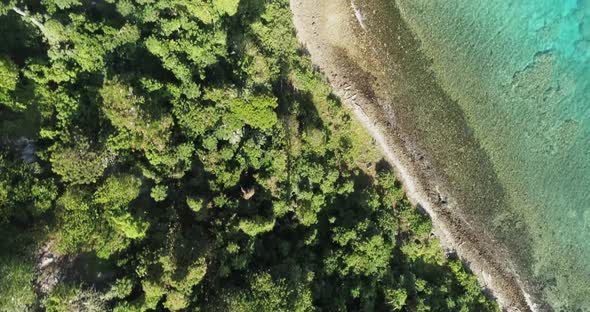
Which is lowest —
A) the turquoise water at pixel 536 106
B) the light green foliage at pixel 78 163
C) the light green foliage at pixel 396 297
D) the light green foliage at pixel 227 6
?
the light green foliage at pixel 78 163

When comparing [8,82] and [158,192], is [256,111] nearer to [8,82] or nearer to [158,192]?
[158,192]

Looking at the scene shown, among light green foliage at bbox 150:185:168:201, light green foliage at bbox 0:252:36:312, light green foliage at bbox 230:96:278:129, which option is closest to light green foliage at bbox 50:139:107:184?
light green foliage at bbox 150:185:168:201

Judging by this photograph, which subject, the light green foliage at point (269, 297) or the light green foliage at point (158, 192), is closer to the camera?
the light green foliage at point (269, 297)

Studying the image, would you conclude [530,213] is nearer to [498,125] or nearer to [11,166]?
[498,125]

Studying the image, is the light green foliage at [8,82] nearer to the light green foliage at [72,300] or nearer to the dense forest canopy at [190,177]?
the dense forest canopy at [190,177]

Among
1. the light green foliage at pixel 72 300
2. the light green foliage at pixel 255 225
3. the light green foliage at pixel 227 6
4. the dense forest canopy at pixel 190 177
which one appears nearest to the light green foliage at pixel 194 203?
the dense forest canopy at pixel 190 177

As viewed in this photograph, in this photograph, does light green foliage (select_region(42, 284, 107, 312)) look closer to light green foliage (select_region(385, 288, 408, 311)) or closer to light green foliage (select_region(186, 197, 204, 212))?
light green foliage (select_region(186, 197, 204, 212))
